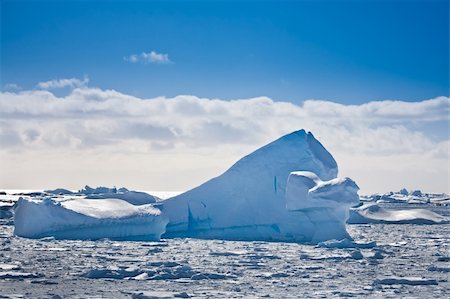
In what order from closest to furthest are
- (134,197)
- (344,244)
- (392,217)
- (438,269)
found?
(438,269)
(344,244)
(134,197)
(392,217)

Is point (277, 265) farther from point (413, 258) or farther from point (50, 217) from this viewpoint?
point (50, 217)

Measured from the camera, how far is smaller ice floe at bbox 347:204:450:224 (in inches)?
946

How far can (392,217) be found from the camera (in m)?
24.9

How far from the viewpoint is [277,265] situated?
1215cm

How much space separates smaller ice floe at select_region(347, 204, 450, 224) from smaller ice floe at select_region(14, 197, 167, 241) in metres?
9.64

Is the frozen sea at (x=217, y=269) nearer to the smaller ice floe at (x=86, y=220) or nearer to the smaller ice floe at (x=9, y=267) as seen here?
the smaller ice floe at (x=9, y=267)

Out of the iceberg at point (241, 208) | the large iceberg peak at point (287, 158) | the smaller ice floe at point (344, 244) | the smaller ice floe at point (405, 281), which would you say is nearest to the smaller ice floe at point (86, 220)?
the iceberg at point (241, 208)

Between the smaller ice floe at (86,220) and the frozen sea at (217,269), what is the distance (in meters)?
0.48

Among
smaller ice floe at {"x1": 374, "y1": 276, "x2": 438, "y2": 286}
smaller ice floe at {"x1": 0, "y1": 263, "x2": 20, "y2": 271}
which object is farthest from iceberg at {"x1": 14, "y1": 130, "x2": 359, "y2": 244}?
smaller ice floe at {"x1": 374, "y1": 276, "x2": 438, "y2": 286}

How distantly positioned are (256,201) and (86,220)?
170 inches

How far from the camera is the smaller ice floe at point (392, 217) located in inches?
946

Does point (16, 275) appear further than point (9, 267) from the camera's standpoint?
No

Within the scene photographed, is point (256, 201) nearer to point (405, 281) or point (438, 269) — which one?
point (438, 269)

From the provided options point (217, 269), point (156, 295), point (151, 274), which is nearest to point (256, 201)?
point (217, 269)
